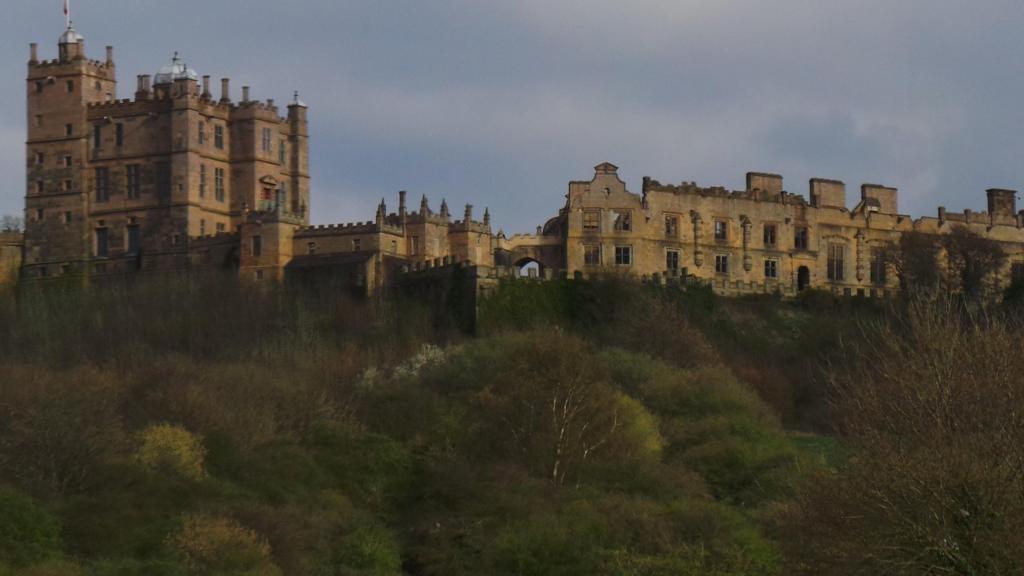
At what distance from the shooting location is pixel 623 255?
84688 mm

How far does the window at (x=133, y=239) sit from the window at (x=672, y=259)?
64.9 ft

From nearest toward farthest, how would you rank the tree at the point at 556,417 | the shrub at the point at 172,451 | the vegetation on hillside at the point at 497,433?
the vegetation on hillside at the point at 497,433
the shrub at the point at 172,451
the tree at the point at 556,417

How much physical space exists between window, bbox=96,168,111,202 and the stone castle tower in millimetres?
38

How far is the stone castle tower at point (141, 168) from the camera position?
8731 cm

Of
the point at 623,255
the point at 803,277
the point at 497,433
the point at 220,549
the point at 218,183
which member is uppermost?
the point at 218,183

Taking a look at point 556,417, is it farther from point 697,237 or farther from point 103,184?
point 103,184

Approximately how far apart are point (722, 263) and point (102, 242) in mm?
23241

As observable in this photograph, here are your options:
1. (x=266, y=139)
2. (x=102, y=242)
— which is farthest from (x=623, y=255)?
(x=102, y=242)

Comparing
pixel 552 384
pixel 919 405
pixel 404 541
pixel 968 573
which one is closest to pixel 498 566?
pixel 404 541

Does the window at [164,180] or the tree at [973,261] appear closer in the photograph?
the window at [164,180]

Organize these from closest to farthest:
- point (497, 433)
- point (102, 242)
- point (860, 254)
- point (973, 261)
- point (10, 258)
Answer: point (497, 433)
point (102, 242)
point (973, 261)
point (860, 254)
point (10, 258)

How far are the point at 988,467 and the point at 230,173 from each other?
52.4m

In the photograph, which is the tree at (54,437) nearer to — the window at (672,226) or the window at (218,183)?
the window at (218,183)

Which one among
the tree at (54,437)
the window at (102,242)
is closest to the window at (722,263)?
the window at (102,242)
